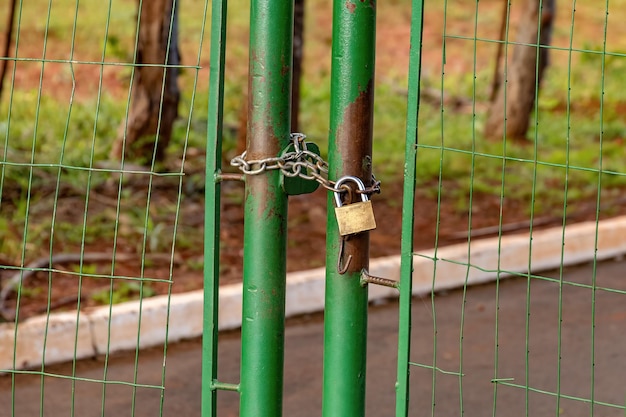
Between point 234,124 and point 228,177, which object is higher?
point 228,177

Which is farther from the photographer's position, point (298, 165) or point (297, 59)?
point (297, 59)

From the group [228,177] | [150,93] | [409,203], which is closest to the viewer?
[409,203]

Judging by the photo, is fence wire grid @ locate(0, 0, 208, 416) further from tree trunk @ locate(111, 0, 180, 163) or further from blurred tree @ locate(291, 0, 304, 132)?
blurred tree @ locate(291, 0, 304, 132)

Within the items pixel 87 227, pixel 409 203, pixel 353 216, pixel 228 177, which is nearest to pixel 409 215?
pixel 409 203

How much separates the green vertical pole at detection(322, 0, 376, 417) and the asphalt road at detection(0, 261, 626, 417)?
1.29 m

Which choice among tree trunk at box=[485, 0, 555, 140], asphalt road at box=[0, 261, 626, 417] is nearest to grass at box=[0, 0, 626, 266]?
tree trunk at box=[485, 0, 555, 140]

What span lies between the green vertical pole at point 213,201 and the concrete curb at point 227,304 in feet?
3.54

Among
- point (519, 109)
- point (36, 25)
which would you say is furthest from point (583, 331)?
point (36, 25)

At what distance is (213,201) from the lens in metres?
2.46

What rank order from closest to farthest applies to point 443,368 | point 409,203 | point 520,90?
point 409,203 → point 443,368 → point 520,90

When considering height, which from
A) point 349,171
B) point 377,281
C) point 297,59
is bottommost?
point 377,281

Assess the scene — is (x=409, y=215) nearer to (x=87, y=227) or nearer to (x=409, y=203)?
(x=409, y=203)

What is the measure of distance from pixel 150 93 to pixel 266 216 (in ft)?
17.5

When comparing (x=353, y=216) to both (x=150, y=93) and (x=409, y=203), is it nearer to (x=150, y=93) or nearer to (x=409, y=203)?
(x=409, y=203)
